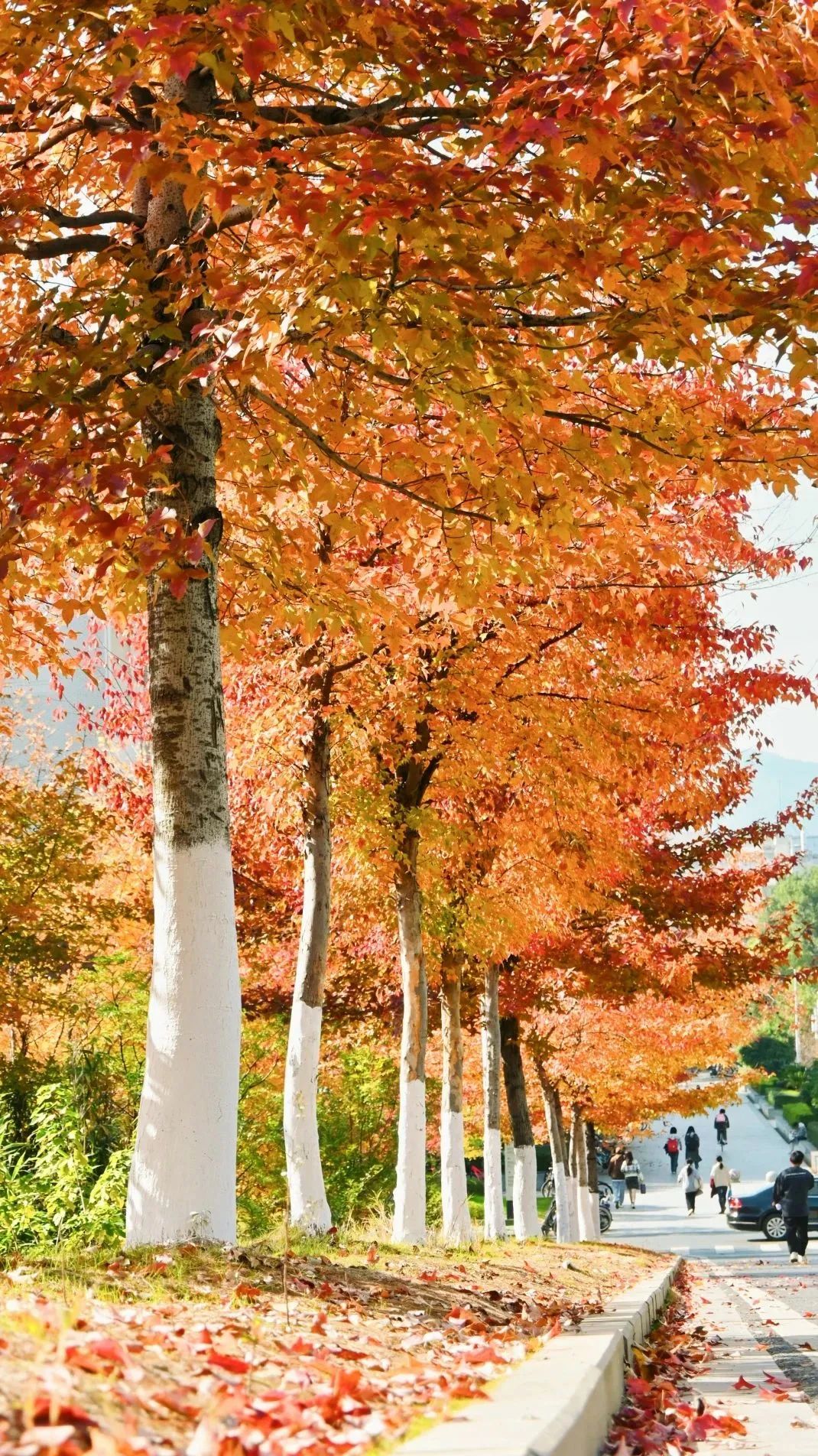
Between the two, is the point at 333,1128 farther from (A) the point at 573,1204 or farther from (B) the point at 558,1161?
(B) the point at 558,1161

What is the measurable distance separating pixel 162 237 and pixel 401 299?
1.99m

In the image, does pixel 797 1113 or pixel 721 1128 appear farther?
pixel 797 1113

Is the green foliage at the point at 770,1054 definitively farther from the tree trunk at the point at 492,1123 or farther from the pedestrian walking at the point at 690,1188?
the tree trunk at the point at 492,1123

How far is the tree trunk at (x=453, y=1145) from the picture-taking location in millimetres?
15094

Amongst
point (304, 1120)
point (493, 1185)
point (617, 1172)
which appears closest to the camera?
point (304, 1120)

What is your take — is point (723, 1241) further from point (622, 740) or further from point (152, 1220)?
point (152, 1220)

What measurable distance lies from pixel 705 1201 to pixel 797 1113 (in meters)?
22.1

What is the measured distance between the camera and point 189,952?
22.8 feet

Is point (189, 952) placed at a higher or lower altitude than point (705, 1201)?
higher

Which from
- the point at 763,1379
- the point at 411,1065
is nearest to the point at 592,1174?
the point at 411,1065

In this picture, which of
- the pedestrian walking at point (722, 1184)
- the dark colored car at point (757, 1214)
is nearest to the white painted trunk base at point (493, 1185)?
the dark colored car at point (757, 1214)

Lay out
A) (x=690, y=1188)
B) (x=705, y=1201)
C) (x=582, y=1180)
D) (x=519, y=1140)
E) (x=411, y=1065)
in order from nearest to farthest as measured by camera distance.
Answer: (x=411, y=1065) → (x=519, y=1140) → (x=582, y=1180) → (x=690, y=1188) → (x=705, y=1201)

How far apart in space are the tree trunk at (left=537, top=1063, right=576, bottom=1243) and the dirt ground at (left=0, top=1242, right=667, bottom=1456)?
19611 millimetres

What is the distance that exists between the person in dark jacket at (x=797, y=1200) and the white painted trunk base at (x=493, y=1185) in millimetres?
4700
